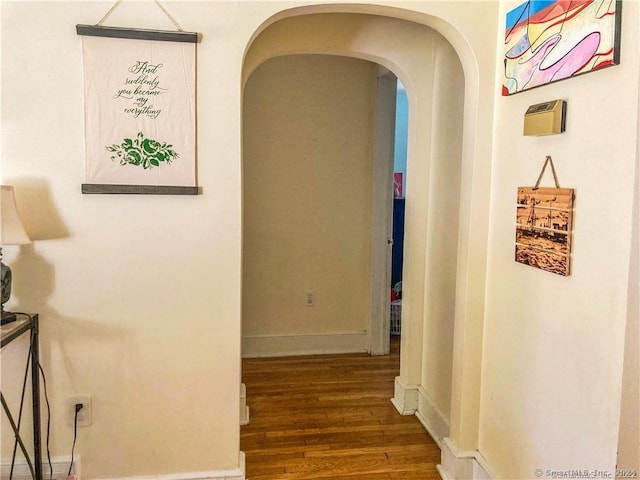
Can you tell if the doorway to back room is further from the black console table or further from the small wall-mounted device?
the black console table

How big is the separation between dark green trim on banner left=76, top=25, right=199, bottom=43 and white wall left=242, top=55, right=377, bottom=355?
172 cm

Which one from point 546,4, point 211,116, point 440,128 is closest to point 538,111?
point 546,4

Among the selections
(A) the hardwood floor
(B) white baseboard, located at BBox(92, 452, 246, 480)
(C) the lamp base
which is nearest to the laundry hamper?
(A) the hardwood floor

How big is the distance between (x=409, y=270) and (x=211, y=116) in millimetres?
1475

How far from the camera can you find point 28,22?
1.85m

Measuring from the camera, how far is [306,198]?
12.6 feet

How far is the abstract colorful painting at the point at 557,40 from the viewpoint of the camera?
4.79 feet

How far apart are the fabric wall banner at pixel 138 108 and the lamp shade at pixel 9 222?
274 millimetres

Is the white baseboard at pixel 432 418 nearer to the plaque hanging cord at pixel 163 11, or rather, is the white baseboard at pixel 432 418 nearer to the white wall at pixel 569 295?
the white wall at pixel 569 295

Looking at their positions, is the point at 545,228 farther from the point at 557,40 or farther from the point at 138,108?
the point at 138,108

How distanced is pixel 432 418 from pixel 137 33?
2294 mm

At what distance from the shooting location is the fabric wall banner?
6.24 feet

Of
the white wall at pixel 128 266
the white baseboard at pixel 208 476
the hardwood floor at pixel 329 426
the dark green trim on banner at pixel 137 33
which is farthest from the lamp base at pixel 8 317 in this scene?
the hardwood floor at pixel 329 426

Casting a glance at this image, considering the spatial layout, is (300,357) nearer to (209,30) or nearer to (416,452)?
(416,452)
